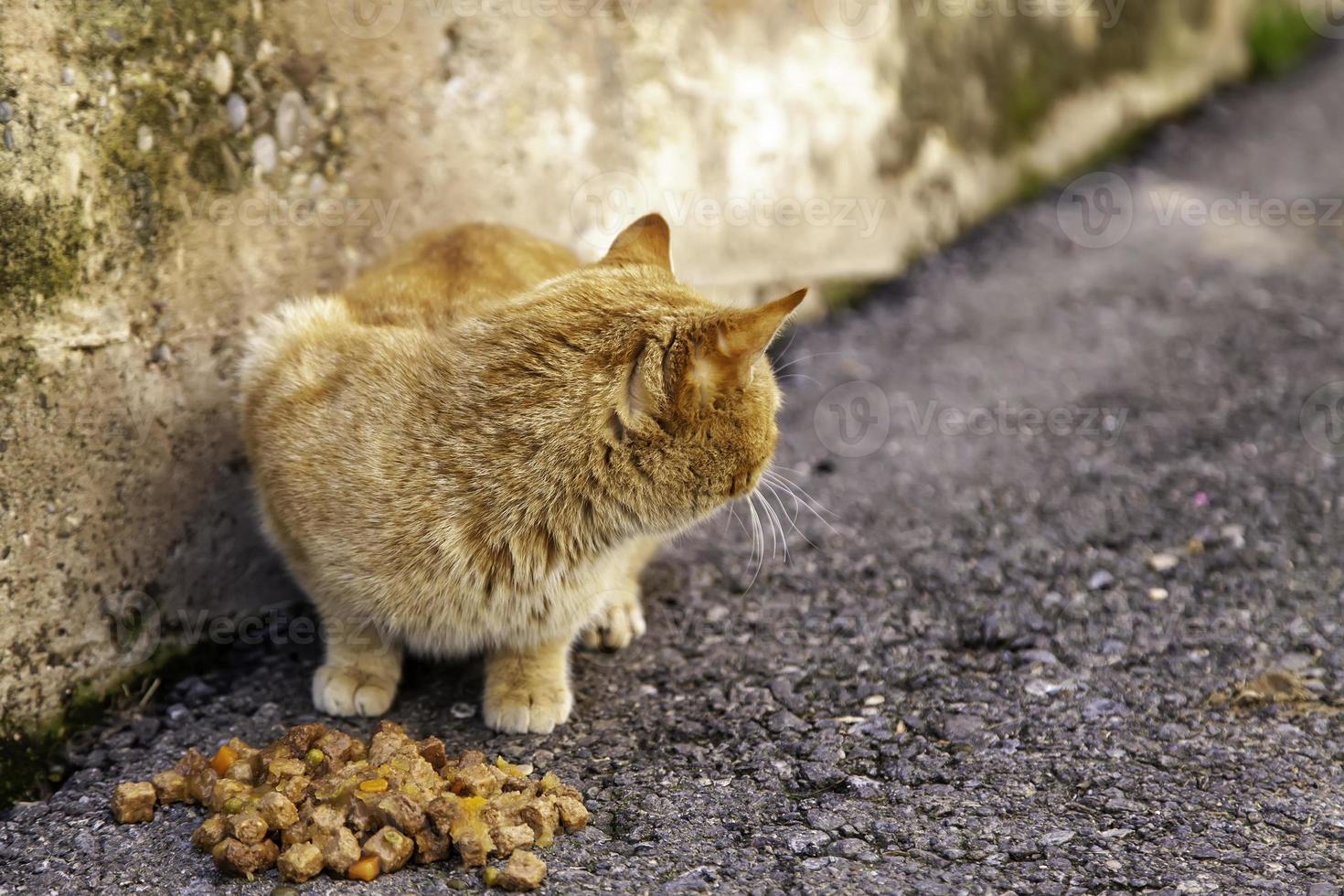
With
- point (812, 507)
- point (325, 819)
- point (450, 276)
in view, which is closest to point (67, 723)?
point (325, 819)

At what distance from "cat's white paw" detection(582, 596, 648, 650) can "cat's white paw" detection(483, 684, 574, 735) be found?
397mm

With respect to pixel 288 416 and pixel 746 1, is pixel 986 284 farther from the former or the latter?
pixel 288 416

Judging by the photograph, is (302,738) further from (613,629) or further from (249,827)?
(613,629)

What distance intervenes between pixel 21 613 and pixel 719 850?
182 cm

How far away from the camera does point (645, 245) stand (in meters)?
3.35

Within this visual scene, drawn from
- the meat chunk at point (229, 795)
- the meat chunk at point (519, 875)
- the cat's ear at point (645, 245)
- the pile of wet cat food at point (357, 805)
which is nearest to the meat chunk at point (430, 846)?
the pile of wet cat food at point (357, 805)

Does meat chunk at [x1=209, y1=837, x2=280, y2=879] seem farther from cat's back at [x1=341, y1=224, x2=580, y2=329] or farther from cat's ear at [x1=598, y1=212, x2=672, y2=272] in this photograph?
cat's ear at [x1=598, y1=212, x2=672, y2=272]

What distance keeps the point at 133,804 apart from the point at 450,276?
1.62 meters

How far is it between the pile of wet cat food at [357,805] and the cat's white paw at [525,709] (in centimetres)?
28

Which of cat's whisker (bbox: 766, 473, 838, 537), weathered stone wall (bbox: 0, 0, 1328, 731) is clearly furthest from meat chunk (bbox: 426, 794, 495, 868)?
cat's whisker (bbox: 766, 473, 838, 537)

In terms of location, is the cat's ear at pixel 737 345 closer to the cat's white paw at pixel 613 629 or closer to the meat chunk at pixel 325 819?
the cat's white paw at pixel 613 629

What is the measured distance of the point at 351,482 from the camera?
9.96 feet

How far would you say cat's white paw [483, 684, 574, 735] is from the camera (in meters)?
3.29

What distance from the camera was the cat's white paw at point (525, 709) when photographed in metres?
3.29
